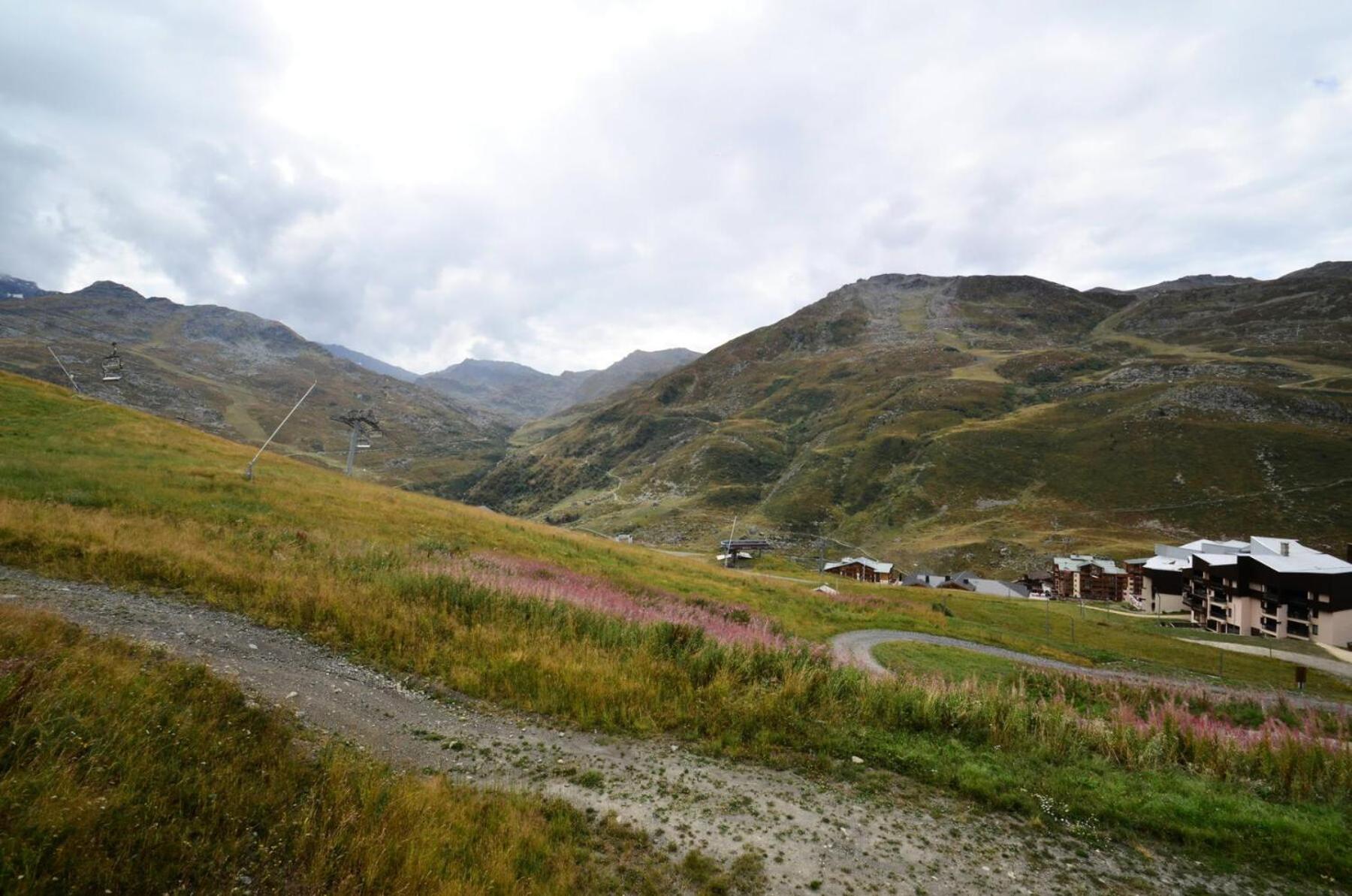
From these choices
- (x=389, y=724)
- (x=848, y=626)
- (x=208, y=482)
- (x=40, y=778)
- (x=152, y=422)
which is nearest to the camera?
(x=40, y=778)

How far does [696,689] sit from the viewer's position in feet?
33.1

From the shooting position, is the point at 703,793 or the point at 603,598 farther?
the point at 603,598

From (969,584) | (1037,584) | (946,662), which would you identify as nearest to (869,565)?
(969,584)

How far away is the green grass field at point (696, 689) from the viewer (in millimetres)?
7809

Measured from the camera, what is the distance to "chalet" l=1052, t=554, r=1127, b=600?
89625 mm

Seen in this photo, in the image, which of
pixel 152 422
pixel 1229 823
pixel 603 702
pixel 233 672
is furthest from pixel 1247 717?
pixel 152 422

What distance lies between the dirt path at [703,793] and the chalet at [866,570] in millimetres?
87529

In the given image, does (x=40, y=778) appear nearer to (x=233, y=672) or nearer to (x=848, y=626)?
(x=233, y=672)

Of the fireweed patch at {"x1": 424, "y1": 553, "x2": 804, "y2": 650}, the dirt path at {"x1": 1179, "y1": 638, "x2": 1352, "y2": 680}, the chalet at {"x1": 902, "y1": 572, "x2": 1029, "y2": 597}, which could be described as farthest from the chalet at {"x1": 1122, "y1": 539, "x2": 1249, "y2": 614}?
the fireweed patch at {"x1": 424, "y1": 553, "x2": 804, "y2": 650}

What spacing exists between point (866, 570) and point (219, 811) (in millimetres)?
96546

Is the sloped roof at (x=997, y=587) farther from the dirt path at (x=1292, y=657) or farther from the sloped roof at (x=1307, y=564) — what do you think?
the dirt path at (x=1292, y=657)

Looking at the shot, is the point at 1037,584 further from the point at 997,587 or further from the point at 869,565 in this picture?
the point at 869,565

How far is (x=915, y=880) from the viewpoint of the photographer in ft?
18.7

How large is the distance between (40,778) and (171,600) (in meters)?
8.64
